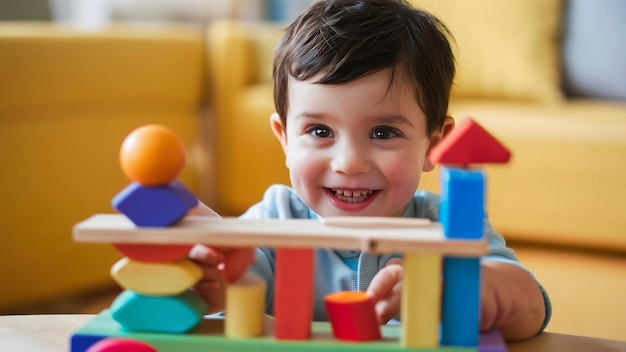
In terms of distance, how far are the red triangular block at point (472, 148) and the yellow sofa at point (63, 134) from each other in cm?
139

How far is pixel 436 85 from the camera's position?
36.5 inches

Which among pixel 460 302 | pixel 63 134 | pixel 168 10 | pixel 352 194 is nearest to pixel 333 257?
pixel 352 194

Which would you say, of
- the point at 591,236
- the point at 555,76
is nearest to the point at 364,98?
the point at 591,236

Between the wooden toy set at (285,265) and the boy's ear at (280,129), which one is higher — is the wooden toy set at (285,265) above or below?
below

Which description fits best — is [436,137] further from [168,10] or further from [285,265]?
[168,10]

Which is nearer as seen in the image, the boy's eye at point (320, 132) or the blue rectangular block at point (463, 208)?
→ the blue rectangular block at point (463, 208)

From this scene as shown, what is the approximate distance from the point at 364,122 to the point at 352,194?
0.27 feet

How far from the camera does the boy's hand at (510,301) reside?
0.71 m

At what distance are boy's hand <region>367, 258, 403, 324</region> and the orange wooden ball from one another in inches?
8.1

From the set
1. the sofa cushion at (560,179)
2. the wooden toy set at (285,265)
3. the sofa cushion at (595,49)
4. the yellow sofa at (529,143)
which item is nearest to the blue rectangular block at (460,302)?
the wooden toy set at (285,265)

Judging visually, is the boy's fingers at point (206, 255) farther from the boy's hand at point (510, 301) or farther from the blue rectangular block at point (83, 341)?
the boy's hand at point (510, 301)

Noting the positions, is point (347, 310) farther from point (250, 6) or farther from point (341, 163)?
point (250, 6)

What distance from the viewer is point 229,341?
63cm

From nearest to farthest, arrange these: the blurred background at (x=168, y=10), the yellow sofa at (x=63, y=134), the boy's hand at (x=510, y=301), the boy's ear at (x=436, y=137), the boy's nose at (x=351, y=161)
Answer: the boy's hand at (x=510, y=301) < the boy's nose at (x=351, y=161) < the boy's ear at (x=436, y=137) < the yellow sofa at (x=63, y=134) < the blurred background at (x=168, y=10)
